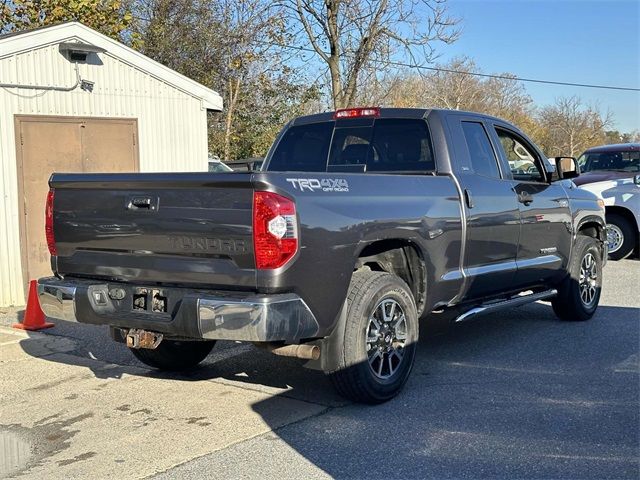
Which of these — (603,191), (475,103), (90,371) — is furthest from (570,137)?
(90,371)

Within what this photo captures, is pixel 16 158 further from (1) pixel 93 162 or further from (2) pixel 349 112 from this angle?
(2) pixel 349 112

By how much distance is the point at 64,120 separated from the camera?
9.72 metres

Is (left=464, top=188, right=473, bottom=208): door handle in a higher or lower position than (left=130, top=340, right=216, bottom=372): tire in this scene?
higher

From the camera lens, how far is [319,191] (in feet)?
14.9

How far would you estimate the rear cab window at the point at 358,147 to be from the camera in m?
6.11

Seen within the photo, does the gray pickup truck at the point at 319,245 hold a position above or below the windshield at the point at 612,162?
below

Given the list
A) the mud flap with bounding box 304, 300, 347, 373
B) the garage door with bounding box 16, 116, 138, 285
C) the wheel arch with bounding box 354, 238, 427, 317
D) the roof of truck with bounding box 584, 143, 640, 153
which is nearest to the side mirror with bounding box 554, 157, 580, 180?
the wheel arch with bounding box 354, 238, 427, 317

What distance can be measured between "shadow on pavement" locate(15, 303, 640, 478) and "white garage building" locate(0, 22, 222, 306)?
2741 mm

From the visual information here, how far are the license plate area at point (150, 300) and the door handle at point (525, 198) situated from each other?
3570 mm

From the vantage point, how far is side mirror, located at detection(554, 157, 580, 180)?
7350 millimetres

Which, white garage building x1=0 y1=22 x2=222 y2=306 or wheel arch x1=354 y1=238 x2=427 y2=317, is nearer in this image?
wheel arch x1=354 y1=238 x2=427 y2=317

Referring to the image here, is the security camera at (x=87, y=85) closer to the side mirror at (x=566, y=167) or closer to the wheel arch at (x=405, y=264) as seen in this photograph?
the wheel arch at (x=405, y=264)

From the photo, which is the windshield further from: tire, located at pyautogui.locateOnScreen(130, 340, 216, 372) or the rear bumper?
the rear bumper

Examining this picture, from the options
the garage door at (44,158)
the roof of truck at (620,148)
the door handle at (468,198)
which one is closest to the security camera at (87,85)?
the garage door at (44,158)
